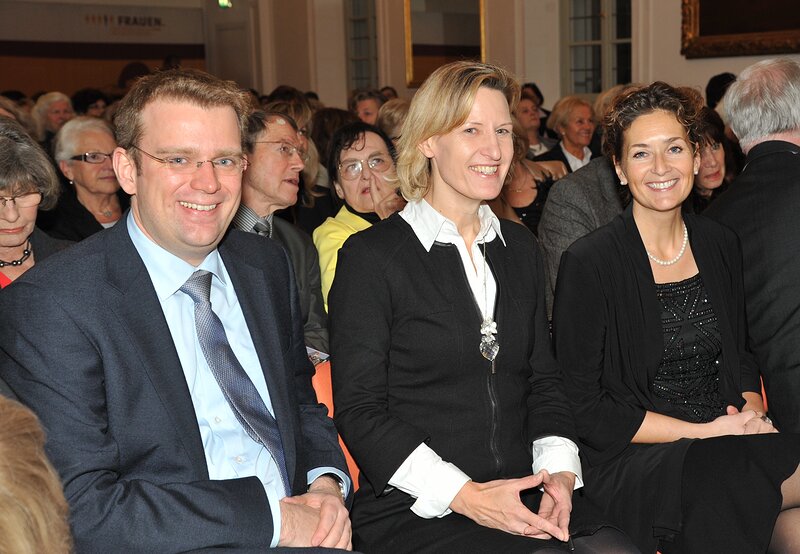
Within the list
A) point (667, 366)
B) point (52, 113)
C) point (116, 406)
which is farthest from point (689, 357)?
point (52, 113)

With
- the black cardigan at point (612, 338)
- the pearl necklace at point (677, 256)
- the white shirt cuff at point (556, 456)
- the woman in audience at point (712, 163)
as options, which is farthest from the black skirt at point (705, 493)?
the woman in audience at point (712, 163)

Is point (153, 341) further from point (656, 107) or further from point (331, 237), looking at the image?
point (331, 237)

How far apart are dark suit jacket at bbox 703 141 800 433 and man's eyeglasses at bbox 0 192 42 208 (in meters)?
2.18

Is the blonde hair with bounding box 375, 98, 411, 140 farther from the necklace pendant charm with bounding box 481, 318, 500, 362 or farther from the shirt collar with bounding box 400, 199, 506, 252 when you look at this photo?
the necklace pendant charm with bounding box 481, 318, 500, 362

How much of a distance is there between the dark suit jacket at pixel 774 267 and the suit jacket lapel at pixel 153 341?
1710 mm

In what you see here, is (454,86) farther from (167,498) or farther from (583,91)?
(583,91)

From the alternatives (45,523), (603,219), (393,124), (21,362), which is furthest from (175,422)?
(393,124)

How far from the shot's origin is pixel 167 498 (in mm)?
1745

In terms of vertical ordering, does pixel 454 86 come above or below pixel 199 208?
above

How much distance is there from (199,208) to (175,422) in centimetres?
44

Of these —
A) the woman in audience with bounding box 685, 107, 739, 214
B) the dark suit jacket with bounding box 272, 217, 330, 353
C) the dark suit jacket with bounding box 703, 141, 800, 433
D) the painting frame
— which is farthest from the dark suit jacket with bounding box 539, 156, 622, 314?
the painting frame

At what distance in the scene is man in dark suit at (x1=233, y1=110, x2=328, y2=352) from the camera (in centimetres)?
369

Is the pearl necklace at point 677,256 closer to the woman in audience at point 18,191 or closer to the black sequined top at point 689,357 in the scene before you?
Result: the black sequined top at point 689,357

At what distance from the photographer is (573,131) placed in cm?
722
